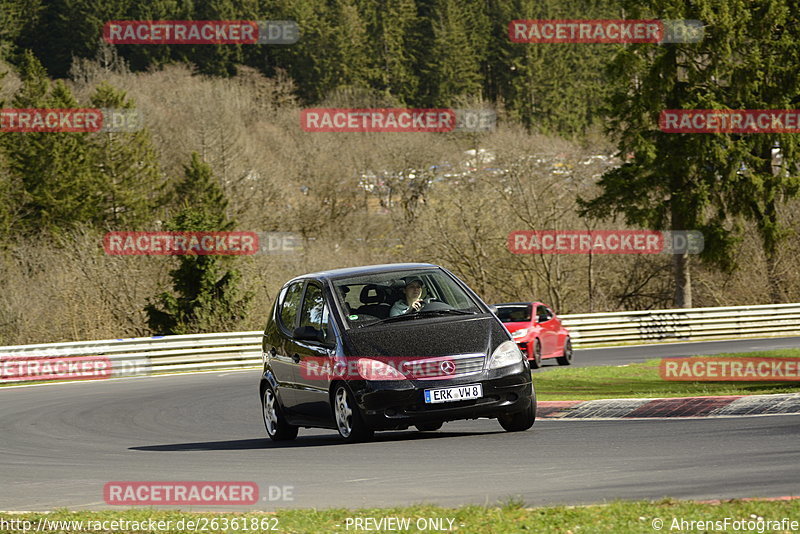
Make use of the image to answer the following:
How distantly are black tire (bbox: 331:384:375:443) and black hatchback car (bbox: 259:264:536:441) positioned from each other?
0.04 feet

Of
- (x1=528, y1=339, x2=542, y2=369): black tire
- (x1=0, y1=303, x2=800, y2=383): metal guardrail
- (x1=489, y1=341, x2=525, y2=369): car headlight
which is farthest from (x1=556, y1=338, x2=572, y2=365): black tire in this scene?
(x1=489, y1=341, x2=525, y2=369): car headlight

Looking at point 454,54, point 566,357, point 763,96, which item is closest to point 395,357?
point 566,357

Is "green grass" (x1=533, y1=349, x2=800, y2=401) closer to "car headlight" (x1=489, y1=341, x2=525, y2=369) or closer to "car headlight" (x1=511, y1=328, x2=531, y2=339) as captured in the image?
"car headlight" (x1=511, y1=328, x2=531, y2=339)

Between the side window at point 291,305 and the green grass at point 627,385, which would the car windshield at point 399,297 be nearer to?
the side window at point 291,305

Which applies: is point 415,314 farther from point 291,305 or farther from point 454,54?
point 454,54

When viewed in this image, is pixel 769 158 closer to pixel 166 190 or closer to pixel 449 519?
pixel 449 519

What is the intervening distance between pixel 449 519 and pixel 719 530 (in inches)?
66.1

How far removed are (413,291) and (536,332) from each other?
15.1m

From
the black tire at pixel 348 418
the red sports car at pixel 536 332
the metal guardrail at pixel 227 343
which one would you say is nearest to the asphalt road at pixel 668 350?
the red sports car at pixel 536 332

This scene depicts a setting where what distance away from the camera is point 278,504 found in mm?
8930

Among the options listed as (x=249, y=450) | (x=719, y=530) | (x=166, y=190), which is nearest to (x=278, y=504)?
(x=719, y=530)

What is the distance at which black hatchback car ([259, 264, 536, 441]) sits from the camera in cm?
1201

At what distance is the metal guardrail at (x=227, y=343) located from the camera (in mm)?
30859

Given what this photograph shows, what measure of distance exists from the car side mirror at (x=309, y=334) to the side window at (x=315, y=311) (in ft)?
0.16
